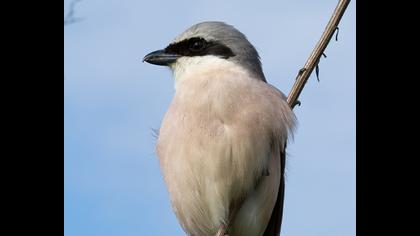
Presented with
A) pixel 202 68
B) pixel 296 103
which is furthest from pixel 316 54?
pixel 202 68

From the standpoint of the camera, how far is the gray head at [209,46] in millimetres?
4020

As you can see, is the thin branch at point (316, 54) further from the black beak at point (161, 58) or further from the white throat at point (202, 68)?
the black beak at point (161, 58)

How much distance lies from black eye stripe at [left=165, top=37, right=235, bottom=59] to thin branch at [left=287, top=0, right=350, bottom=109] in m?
1.17

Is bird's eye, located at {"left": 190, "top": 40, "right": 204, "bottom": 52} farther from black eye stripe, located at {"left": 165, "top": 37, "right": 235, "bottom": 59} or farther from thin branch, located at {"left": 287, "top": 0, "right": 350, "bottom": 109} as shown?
thin branch, located at {"left": 287, "top": 0, "right": 350, "bottom": 109}

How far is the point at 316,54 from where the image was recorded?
9.51ft

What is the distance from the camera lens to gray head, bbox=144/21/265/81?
13.2 ft

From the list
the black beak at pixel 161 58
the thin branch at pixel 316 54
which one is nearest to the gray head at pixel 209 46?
the black beak at pixel 161 58

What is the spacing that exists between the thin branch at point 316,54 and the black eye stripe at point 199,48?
117cm

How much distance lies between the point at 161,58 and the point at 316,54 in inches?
52.9

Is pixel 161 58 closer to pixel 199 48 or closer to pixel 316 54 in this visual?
pixel 199 48

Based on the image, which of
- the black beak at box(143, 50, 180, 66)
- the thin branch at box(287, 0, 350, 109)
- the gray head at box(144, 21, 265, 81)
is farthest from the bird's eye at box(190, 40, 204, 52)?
the thin branch at box(287, 0, 350, 109)

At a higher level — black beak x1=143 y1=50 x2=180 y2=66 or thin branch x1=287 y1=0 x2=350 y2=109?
thin branch x1=287 y1=0 x2=350 y2=109
